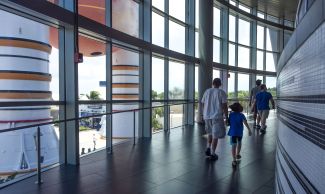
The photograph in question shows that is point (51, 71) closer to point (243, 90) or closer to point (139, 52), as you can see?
point (139, 52)

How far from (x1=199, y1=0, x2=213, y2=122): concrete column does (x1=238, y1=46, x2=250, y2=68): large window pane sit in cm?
486

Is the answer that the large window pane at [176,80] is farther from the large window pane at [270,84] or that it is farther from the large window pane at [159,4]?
the large window pane at [270,84]

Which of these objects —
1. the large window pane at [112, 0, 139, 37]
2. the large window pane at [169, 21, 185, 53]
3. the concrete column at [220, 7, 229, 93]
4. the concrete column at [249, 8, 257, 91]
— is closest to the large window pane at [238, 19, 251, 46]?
the concrete column at [249, 8, 257, 91]

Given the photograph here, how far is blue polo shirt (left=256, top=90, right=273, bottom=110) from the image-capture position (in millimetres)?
8242

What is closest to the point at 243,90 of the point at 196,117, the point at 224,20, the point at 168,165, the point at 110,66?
the point at 224,20

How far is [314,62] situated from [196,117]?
10.1 m

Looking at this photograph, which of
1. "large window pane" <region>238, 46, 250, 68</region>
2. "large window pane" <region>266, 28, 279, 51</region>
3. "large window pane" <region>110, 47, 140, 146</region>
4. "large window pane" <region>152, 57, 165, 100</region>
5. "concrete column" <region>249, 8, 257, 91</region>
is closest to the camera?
"large window pane" <region>110, 47, 140, 146</region>

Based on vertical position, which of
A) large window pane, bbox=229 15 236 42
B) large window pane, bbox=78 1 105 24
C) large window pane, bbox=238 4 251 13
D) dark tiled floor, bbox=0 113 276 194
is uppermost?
large window pane, bbox=238 4 251 13

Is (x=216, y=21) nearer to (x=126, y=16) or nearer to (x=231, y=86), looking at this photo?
(x=231, y=86)

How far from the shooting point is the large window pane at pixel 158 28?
8.87 m

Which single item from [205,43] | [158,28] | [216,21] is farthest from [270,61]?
[158,28]

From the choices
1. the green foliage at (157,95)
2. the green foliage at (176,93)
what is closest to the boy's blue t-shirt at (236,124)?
the green foliage at (157,95)

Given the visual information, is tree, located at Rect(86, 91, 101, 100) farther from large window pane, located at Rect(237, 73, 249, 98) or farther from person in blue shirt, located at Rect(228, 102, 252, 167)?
large window pane, located at Rect(237, 73, 249, 98)

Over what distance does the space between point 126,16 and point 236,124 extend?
4365 mm
